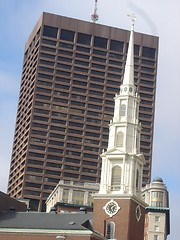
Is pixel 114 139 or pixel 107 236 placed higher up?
pixel 114 139

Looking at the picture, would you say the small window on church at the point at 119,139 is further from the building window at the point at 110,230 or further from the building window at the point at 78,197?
the building window at the point at 78,197

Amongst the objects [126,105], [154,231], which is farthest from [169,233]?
[126,105]

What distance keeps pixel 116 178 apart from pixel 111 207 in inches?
165

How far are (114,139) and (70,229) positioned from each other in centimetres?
1566

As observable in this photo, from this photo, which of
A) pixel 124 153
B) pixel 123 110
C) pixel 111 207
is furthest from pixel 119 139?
pixel 111 207

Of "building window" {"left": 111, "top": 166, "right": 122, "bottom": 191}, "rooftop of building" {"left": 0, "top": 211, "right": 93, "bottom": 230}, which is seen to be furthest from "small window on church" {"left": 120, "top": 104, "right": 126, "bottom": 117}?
"rooftop of building" {"left": 0, "top": 211, "right": 93, "bottom": 230}

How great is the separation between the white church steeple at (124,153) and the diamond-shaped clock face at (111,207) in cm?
126

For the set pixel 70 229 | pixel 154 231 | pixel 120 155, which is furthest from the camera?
pixel 154 231

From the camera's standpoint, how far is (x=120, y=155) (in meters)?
99.1

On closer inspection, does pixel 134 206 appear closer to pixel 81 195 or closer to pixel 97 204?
pixel 97 204

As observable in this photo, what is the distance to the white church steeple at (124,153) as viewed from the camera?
9812 centimetres

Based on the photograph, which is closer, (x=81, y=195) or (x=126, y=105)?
(x=126, y=105)

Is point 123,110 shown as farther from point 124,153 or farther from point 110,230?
point 110,230

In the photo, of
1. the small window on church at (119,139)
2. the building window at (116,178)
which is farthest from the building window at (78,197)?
the building window at (116,178)
